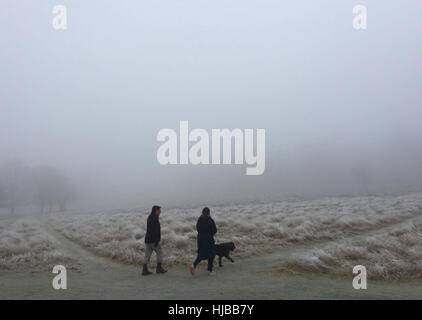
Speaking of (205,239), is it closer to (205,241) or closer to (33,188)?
(205,241)

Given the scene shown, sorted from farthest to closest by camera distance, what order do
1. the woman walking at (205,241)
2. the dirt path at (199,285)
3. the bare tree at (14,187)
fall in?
the bare tree at (14,187) → the woman walking at (205,241) → the dirt path at (199,285)

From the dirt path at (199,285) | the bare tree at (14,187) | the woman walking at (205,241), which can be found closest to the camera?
the dirt path at (199,285)

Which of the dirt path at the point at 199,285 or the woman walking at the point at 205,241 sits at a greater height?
the woman walking at the point at 205,241

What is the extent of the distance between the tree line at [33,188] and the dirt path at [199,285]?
65.2 m

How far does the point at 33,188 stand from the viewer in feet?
238

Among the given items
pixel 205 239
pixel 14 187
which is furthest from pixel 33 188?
pixel 205 239

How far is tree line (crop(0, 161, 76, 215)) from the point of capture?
2721 inches

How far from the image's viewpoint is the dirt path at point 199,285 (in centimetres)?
870

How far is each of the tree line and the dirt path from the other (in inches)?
2567

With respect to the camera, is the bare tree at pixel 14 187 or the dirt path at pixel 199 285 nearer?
the dirt path at pixel 199 285

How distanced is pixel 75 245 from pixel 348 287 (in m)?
16.5

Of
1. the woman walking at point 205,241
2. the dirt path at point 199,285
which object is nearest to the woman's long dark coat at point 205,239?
the woman walking at point 205,241

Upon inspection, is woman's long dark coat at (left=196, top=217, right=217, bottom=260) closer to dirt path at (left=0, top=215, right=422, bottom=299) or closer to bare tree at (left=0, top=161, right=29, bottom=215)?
dirt path at (left=0, top=215, right=422, bottom=299)

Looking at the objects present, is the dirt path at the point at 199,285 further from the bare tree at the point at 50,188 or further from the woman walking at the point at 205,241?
the bare tree at the point at 50,188
